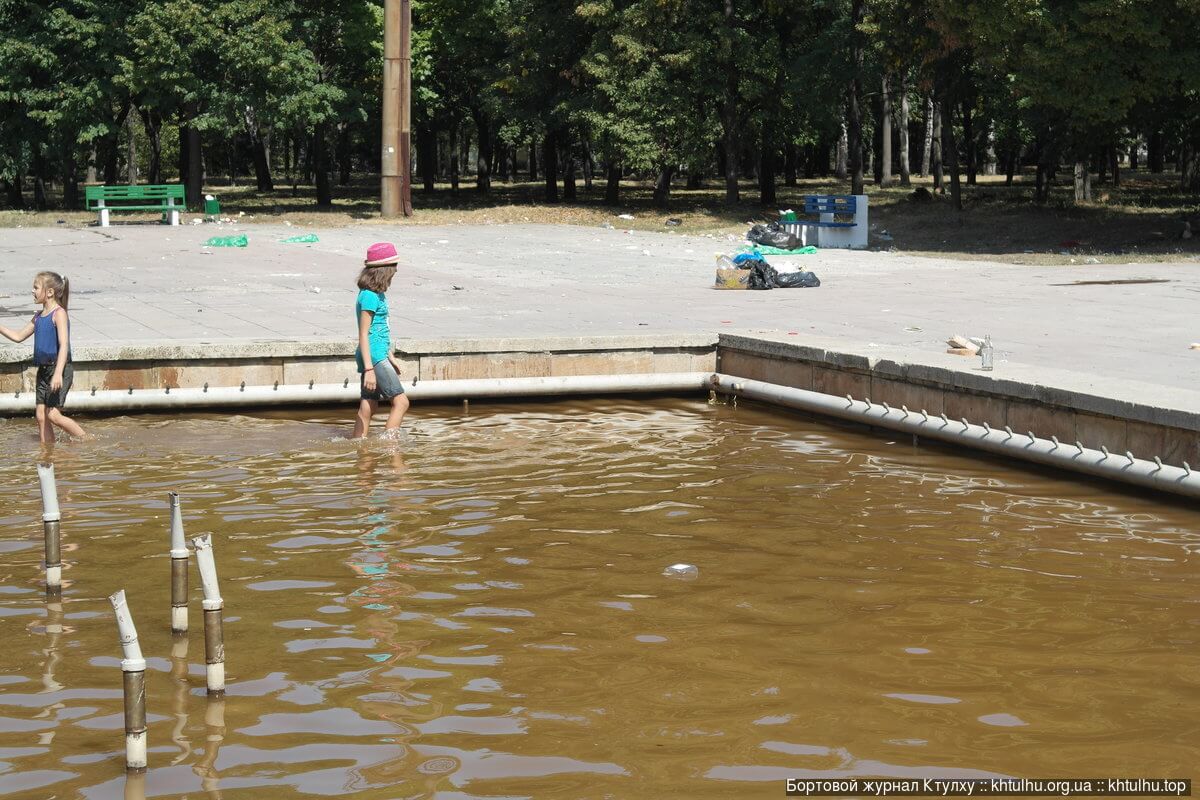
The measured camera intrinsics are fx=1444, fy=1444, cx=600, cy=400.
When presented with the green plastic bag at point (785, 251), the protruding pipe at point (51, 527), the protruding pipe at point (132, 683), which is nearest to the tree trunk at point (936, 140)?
the green plastic bag at point (785, 251)

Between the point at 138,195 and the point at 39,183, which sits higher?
the point at 39,183

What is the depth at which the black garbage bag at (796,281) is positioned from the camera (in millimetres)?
20453

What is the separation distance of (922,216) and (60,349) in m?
29.5

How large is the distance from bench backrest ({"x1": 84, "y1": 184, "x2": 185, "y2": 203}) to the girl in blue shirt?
84.7ft

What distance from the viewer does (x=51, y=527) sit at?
6961 mm

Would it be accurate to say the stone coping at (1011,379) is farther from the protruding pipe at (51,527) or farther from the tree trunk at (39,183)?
the tree trunk at (39,183)

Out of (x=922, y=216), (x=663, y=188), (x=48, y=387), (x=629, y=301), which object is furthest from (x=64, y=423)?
(x=663, y=188)

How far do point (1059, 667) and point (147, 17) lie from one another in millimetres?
37882

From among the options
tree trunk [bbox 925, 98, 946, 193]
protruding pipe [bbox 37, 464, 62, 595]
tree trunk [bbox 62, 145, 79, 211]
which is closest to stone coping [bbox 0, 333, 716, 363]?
protruding pipe [bbox 37, 464, 62, 595]

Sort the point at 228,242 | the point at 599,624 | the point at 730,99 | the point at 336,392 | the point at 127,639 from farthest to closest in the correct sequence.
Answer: the point at 730,99 → the point at 228,242 → the point at 336,392 → the point at 599,624 → the point at 127,639

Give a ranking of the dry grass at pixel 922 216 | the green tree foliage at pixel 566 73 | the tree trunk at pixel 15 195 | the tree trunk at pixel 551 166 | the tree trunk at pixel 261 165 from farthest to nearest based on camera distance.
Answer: the tree trunk at pixel 261 165 < the tree trunk at pixel 551 166 < the tree trunk at pixel 15 195 < the green tree foliage at pixel 566 73 < the dry grass at pixel 922 216

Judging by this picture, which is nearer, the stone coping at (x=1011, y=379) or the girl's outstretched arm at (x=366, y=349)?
the stone coping at (x=1011, y=379)

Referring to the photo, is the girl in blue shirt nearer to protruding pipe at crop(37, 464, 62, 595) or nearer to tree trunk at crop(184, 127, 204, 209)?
protruding pipe at crop(37, 464, 62, 595)

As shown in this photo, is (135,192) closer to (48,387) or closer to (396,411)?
(48,387)
